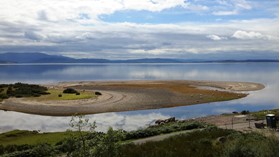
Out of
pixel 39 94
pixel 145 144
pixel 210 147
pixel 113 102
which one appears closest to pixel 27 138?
pixel 145 144

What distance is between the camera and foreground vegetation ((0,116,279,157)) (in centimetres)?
964

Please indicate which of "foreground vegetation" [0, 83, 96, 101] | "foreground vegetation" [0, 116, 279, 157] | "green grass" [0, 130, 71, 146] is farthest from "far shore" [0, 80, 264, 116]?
"foreground vegetation" [0, 116, 279, 157]

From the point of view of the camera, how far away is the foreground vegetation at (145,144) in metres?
9.64

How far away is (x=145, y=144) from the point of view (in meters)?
18.5

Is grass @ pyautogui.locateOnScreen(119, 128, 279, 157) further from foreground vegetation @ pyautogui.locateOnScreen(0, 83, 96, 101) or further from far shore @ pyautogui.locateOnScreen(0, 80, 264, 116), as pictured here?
foreground vegetation @ pyautogui.locateOnScreen(0, 83, 96, 101)

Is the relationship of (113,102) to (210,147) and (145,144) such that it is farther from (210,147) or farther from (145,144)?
(210,147)

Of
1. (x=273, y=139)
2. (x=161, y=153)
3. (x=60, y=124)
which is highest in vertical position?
(x=273, y=139)

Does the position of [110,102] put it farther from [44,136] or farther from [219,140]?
[219,140]

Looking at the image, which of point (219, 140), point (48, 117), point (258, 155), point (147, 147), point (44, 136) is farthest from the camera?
point (48, 117)

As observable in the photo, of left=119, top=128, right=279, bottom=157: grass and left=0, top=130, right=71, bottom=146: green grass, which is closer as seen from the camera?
left=119, top=128, right=279, bottom=157: grass

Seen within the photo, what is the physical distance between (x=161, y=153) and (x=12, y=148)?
36.9 feet

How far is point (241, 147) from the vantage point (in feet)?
38.5

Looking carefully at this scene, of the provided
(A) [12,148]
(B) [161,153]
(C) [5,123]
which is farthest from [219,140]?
(C) [5,123]

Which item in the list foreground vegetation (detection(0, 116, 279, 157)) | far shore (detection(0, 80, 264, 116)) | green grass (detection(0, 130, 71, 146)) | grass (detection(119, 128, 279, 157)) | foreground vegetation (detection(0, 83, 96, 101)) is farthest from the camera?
foreground vegetation (detection(0, 83, 96, 101))
